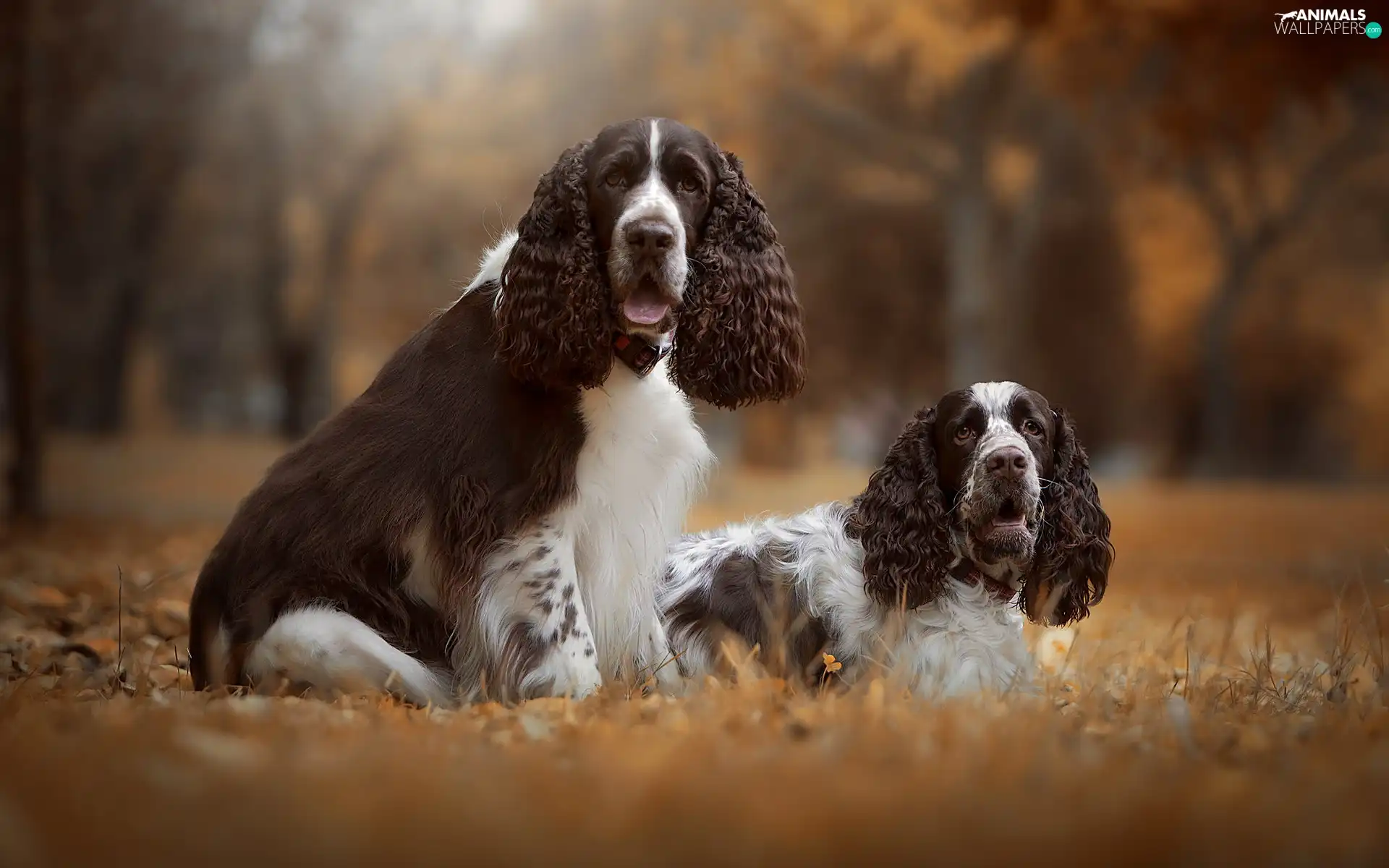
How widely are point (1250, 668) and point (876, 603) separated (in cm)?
150

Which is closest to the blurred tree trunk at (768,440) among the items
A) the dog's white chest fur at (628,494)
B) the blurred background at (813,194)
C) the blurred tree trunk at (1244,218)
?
the blurred background at (813,194)

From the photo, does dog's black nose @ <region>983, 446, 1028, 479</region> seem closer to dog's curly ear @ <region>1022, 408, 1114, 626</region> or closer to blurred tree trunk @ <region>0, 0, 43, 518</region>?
dog's curly ear @ <region>1022, 408, 1114, 626</region>

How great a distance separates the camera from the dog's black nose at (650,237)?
3.80 meters

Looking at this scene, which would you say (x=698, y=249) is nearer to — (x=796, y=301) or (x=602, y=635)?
(x=796, y=301)

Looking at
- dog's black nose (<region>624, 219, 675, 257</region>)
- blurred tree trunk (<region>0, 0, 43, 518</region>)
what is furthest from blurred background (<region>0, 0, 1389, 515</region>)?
dog's black nose (<region>624, 219, 675, 257</region>)

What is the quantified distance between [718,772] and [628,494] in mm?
1616

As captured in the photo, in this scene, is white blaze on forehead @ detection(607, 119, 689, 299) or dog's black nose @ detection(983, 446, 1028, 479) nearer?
white blaze on forehead @ detection(607, 119, 689, 299)

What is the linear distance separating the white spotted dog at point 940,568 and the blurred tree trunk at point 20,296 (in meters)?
7.53

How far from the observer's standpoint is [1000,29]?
920 cm

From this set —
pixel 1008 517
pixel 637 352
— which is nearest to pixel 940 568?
pixel 1008 517

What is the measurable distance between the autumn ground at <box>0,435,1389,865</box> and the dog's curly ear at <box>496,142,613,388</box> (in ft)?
3.37

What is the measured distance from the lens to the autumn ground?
2070 millimetres

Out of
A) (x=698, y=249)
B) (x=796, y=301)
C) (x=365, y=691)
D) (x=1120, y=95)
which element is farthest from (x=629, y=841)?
(x=1120, y=95)

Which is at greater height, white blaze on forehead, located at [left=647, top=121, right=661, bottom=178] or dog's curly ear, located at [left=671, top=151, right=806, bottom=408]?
white blaze on forehead, located at [left=647, top=121, right=661, bottom=178]
